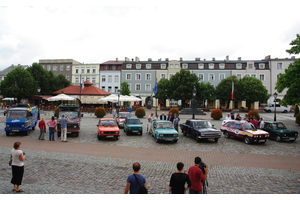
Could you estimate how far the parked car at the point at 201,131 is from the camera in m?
15.5

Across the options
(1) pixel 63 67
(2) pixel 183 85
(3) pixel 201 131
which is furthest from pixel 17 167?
(1) pixel 63 67

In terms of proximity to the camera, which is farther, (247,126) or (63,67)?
(63,67)

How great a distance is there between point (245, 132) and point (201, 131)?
10.6 feet

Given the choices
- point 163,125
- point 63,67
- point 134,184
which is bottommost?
point 134,184

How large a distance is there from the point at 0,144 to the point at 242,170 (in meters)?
13.9

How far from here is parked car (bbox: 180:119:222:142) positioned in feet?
50.8

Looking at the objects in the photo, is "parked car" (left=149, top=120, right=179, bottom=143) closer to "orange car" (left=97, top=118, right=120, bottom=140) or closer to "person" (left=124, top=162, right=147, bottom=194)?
"orange car" (left=97, top=118, right=120, bottom=140)

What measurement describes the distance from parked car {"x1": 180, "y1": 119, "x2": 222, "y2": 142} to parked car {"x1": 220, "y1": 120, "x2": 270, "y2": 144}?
1455 millimetres

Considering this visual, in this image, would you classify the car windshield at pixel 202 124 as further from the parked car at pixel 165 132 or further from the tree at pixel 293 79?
the tree at pixel 293 79

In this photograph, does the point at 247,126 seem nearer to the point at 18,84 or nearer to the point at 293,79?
the point at 293,79

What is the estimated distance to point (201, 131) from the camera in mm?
15555

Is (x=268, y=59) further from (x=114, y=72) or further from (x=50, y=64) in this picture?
(x=50, y=64)

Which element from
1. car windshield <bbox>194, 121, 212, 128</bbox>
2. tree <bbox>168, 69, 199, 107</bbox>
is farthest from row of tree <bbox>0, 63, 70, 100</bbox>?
car windshield <bbox>194, 121, 212, 128</bbox>

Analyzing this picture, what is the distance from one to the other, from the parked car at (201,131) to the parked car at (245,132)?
4.77 feet
